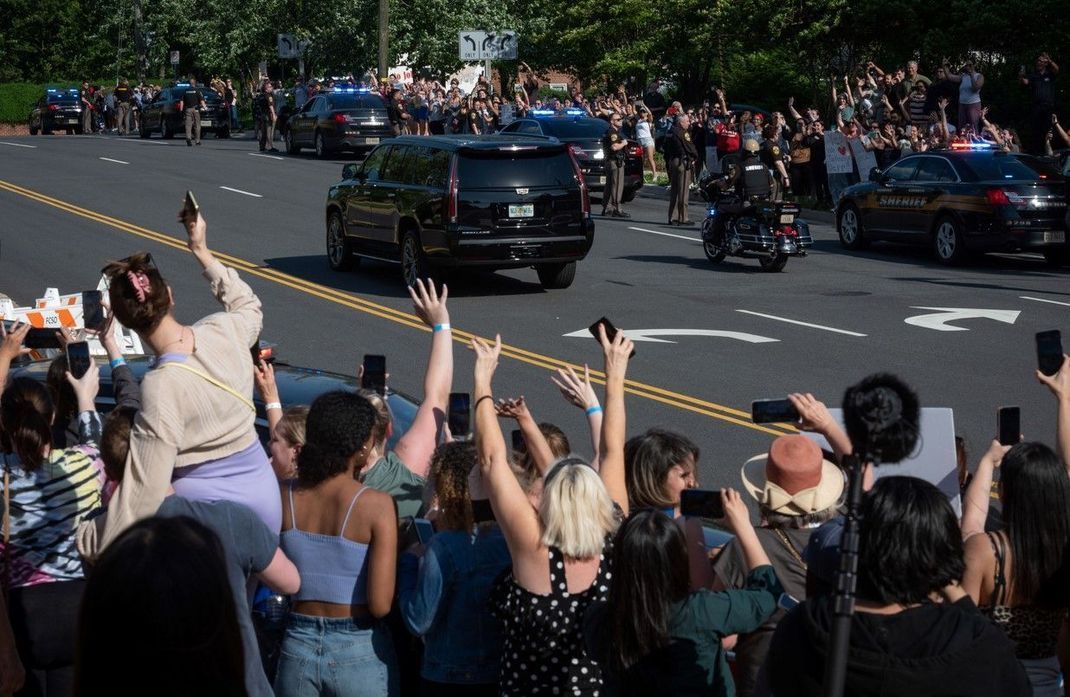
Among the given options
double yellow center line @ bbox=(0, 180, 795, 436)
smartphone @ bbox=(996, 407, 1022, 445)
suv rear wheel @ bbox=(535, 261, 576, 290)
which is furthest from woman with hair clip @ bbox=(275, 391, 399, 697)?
suv rear wheel @ bbox=(535, 261, 576, 290)

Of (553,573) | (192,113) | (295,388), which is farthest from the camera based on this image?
(192,113)

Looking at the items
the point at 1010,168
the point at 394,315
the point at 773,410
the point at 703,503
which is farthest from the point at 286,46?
the point at 703,503

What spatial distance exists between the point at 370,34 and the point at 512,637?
53422 millimetres

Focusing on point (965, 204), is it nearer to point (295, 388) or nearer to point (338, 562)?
point (295, 388)

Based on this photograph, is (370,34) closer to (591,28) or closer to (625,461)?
(591,28)

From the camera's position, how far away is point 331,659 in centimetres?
503

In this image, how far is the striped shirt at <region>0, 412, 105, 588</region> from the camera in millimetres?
5148

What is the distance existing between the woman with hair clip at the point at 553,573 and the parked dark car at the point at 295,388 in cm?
291

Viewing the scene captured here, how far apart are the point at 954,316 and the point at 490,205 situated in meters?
5.64

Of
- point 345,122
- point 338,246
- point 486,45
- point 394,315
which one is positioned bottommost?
point 394,315

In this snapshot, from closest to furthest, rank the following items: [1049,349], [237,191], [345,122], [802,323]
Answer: [1049,349], [802,323], [237,191], [345,122]

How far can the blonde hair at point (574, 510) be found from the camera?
4.56 m

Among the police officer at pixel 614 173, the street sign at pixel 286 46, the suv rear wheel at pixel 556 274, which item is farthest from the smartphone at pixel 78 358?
the street sign at pixel 286 46

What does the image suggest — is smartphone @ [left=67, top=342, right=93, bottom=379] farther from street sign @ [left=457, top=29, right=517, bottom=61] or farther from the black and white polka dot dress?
street sign @ [left=457, top=29, right=517, bottom=61]
